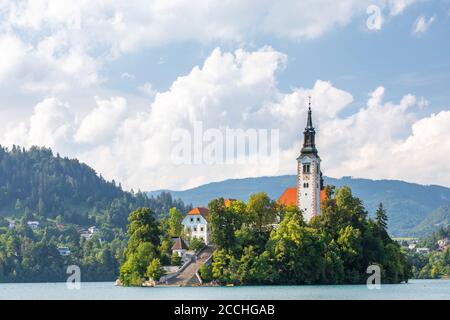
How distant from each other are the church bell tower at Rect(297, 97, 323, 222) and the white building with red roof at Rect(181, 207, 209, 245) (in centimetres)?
1425

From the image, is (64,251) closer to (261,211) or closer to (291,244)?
(261,211)

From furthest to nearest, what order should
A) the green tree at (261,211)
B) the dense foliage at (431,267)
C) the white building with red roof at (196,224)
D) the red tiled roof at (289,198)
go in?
the dense foliage at (431,267) → the white building with red roof at (196,224) → the red tiled roof at (289,198) → the green tree at (261,211)

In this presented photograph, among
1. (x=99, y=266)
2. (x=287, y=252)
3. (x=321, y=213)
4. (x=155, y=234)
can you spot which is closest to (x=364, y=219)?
(x=321, y=213)

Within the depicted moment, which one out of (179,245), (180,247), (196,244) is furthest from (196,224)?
(196,244)

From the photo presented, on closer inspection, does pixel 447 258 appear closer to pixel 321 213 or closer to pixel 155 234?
pixel 321 213

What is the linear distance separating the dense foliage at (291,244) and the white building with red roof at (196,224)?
14.5 m

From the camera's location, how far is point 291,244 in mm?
94125

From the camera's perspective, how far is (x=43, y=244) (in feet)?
527

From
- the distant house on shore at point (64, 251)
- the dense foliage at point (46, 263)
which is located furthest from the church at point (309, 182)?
the distant house on shore at point (64, 251)

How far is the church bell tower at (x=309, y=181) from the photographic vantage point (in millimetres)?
106250

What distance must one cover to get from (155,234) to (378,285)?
25.7 metres

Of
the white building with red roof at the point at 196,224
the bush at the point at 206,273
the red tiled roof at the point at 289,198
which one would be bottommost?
the bush at the point at 206,273

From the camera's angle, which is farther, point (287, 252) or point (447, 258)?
point (447, 258)

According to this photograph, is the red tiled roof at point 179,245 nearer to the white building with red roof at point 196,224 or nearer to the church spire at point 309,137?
the white building with red roof at point 196,224
